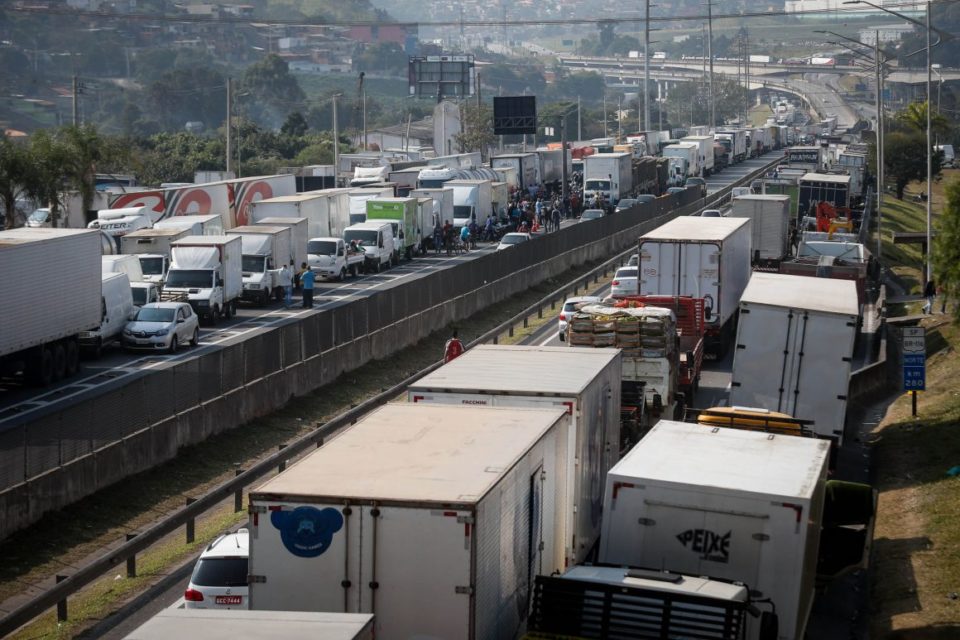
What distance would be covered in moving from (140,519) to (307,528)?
1044 centimetres

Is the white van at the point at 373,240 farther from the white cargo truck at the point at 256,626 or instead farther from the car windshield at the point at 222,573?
the white cargo truck at the point at 256,626

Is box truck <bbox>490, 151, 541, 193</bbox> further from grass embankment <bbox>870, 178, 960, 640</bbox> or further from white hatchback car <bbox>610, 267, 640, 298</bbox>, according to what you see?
grass embankment <bbox>870, 178, 960, 640</bbox>

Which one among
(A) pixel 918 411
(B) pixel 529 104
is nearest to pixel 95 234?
(A) pixel 918 411

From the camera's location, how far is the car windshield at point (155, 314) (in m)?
36.9

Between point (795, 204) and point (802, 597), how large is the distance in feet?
175

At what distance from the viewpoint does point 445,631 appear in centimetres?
1155

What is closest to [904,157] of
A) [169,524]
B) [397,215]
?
[397,215]

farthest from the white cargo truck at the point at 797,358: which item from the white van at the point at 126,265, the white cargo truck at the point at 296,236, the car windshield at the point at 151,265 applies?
the white cargo truck at the point at 296,236

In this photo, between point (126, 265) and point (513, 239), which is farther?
point (513, 239)

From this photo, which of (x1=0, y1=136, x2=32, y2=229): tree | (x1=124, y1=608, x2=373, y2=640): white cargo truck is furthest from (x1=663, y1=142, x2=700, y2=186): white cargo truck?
(x1=124, y1=608, x2=373, y2=640): white cargo truck

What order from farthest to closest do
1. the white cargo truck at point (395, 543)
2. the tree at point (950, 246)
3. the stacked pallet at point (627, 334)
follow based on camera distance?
the tree at point (950, 246) → the stacked pallet at point (627, 334) → the white cargo truck at point (395, 543)

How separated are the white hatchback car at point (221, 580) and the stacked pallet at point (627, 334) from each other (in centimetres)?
1157

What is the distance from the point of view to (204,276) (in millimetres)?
42750

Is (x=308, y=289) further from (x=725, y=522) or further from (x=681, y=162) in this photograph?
(x=681, y=162)
